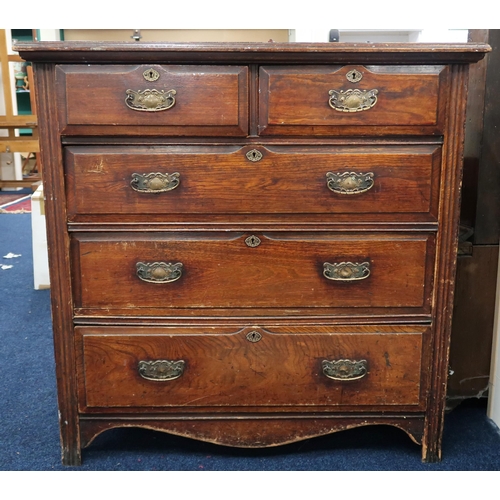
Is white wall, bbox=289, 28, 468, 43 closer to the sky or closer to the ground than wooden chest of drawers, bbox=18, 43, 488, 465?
closer to the sky

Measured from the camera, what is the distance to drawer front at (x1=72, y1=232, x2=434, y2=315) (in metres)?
1.48

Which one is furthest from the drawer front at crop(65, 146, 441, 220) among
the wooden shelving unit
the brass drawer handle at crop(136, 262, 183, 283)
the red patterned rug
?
the wooden shelving unit

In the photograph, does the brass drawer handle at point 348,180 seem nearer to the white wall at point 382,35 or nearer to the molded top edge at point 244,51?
the molded top edge at point 244,51

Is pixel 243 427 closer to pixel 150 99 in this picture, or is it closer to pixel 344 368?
pixel 344 368

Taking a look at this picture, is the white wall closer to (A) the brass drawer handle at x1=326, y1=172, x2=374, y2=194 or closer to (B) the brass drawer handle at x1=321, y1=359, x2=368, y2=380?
(A) the brass drawer handle at x1=326, y1=172, x2=374, y2=194

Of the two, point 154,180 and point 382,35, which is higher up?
point 382,35

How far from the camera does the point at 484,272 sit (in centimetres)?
182

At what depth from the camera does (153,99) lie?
55.1 inches

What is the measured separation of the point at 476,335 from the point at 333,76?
0.95 meters

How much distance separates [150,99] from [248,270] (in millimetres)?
462

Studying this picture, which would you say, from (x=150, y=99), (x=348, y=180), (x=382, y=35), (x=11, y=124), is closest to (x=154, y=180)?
(x=150, y=99)

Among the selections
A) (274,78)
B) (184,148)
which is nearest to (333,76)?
(274,78)

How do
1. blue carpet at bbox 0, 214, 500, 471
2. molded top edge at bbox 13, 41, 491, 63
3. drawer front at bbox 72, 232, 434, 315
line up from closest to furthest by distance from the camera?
molded top edge at bbox 13, 41, 491, 63, drawer front at bbox 72, 232, 434, 315, blue carpet at bbox 0, 214, 500, 471

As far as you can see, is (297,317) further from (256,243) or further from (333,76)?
(333,76)
